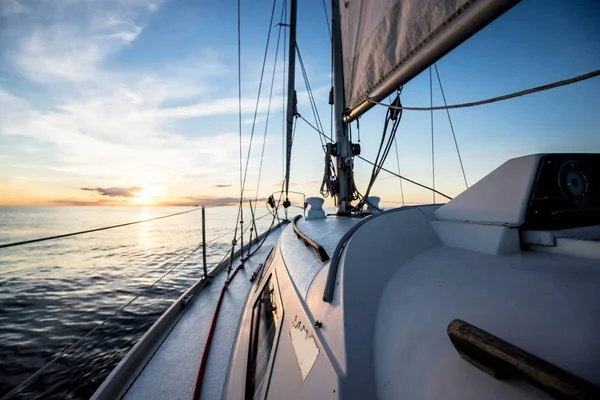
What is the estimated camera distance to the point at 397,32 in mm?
2432

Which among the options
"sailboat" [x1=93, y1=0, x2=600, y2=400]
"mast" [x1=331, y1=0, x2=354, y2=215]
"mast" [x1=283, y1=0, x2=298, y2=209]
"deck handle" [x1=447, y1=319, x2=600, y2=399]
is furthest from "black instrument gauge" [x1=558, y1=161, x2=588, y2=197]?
"mast" [x1=283, y1=0, x2=298, y2=209]

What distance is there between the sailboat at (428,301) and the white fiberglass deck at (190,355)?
0.06 ft

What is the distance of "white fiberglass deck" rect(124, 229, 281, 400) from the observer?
229 cm

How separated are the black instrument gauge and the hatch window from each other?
1.97 m

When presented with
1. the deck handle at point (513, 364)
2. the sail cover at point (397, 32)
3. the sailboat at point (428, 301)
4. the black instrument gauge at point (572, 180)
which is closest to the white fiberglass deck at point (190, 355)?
the sailboat at point (428, 301)

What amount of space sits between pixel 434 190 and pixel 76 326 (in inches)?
331

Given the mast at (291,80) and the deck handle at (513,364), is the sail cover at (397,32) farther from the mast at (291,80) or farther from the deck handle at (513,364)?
the mast at (291,80)

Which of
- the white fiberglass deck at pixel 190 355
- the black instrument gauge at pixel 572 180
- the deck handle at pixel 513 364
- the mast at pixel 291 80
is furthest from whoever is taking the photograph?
the mast at pixel 291 80

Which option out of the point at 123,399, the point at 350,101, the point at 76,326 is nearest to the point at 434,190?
the point at 350,101

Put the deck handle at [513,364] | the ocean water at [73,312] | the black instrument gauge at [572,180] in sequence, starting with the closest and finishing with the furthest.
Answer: the deck handle at [513,364]
the black instrument gauge at [572,180]
the ocean water at [73,312]

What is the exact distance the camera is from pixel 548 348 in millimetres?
738

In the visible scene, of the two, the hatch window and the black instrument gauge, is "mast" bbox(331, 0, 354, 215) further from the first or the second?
the black instrument gauge

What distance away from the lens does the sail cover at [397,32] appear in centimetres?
185

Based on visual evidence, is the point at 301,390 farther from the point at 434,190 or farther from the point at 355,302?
the point at 434,190
